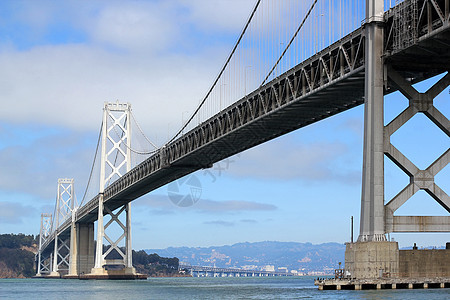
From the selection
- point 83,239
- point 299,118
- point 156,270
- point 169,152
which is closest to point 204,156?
point 169,152

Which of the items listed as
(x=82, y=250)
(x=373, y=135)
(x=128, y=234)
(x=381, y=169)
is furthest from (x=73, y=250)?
(x=381, y=169)

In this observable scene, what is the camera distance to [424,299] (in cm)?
2580

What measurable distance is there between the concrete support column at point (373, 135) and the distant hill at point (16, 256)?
147m

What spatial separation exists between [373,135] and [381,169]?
1319 millimetres

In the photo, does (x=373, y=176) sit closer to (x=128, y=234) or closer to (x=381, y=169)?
(x=381, y=169)

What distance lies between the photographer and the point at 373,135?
96.2 ft

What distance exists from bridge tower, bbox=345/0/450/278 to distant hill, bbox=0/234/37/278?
482 ft

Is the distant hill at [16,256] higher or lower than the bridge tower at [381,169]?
lower

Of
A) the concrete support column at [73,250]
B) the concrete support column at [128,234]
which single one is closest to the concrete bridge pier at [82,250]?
the concrete support column at [73,250]

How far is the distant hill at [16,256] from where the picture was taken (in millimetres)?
169875

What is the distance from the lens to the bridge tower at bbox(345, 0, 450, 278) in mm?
28578

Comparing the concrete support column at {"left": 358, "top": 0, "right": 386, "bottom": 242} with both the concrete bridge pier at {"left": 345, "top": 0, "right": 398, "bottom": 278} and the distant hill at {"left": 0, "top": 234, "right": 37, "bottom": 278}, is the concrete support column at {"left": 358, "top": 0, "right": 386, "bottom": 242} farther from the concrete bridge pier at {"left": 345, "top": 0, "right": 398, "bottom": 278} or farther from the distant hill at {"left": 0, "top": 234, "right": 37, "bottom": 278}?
the distant hill at {"left": 0, "top": 234, "right": 37, "bottom": 278}

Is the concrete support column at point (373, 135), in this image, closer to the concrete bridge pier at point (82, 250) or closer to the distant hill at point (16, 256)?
the concrete bridge pier at point (82, 250)

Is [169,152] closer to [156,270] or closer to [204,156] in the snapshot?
[204,156]
